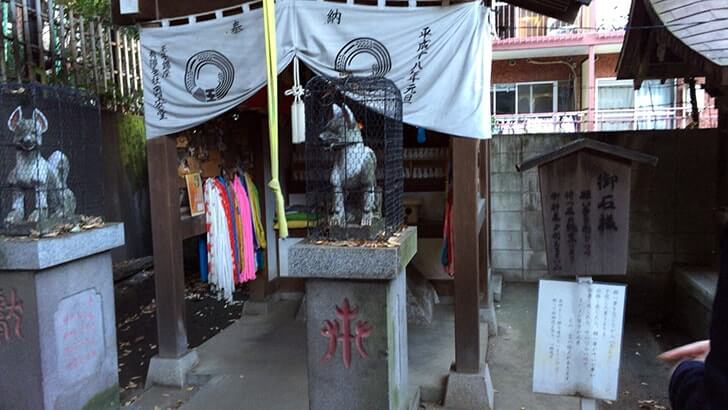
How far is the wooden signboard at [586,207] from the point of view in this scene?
354cm

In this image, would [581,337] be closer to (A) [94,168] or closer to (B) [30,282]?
(B) [30,282]

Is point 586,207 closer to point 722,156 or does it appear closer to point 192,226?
point 192,226

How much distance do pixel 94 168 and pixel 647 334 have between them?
7428 mm

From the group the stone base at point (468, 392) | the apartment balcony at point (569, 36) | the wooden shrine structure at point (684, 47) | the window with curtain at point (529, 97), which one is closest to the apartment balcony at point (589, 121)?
the window with curtain at point (529, 97)

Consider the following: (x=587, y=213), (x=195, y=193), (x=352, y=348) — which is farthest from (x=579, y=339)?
(x=195, y=193)

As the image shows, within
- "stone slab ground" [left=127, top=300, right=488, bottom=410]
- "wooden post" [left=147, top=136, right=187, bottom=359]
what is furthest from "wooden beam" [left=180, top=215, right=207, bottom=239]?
"stone slab ground" [left=127, top=300, right=488, bottom=410]

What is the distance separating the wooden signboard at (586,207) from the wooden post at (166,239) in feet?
12.3

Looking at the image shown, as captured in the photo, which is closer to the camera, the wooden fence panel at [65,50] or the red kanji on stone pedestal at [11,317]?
the red kanji on stone pedestal at [11,317]

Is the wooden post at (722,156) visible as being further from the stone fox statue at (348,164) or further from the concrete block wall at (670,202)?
the stone fox statue at (348,164)

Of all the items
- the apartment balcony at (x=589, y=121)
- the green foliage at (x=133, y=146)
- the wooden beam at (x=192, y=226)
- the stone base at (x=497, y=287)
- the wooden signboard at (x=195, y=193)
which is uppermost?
the apartment balcony at (x=589, y=121)

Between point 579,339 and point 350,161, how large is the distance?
2018 mm

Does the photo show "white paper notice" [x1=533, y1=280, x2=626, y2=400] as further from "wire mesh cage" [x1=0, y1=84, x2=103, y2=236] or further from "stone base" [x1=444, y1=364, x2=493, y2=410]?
"wire mesh cage" [x1=0, y1=84, x2=103, y2=236]

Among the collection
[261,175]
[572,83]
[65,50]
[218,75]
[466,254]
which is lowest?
[466,254]

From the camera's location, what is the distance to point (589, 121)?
1475 cm
